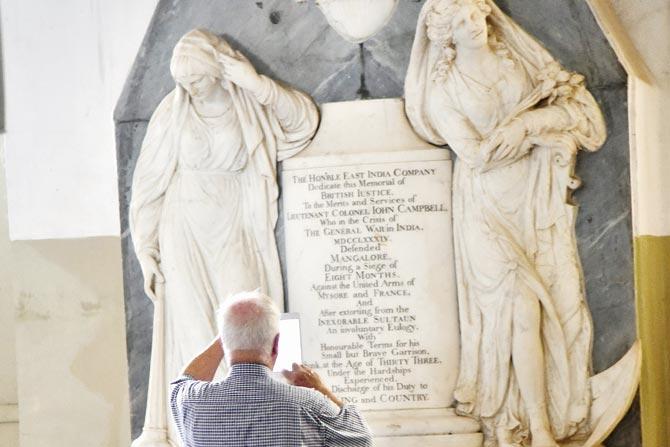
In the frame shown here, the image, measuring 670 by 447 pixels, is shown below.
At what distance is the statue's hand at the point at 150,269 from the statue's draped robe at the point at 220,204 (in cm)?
3

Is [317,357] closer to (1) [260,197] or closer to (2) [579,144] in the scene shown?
(1) [260,197]

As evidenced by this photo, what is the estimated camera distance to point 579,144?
215 inches

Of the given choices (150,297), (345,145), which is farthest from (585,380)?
(150,297)

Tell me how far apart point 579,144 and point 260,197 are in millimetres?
1334

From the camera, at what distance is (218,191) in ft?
18.9

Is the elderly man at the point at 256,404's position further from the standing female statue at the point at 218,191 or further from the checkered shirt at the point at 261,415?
the standing female statue at the point at 218,191

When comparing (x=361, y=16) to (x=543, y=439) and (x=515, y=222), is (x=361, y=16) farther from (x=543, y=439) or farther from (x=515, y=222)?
(x=543, y=439)

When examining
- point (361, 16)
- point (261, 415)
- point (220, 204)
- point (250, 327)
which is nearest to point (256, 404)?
point (261, 415)

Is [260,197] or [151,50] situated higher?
[151,50]

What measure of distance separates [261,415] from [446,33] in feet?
6.79

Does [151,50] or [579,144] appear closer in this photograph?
[579,144]

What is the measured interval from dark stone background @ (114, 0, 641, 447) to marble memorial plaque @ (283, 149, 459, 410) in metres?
0.23

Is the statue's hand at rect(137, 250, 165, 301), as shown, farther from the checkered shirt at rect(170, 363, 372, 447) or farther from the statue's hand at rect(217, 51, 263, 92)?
the checkered shirt at rect(170, 363, 372, 447)

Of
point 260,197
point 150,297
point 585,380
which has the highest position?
point 260,197
